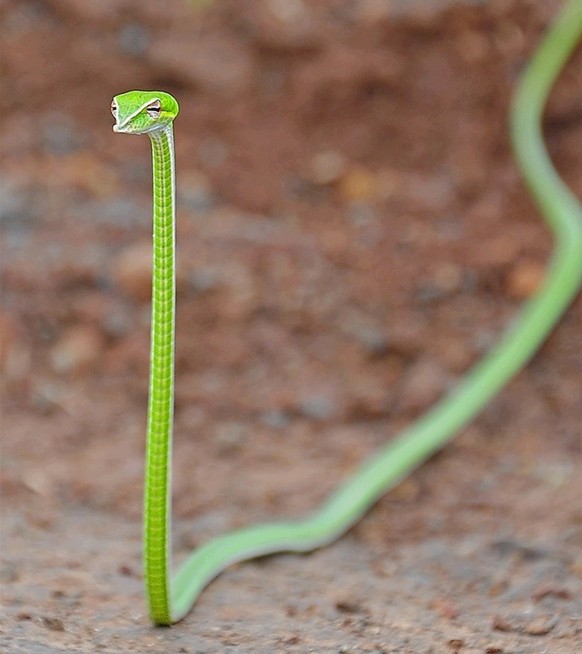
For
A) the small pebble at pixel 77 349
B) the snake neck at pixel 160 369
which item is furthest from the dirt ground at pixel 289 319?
the snake neck at pixel 160 369

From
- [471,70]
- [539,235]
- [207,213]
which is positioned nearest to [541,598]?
[539,235]

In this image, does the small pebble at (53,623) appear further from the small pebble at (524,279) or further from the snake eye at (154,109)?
the small pebble at (524,279)

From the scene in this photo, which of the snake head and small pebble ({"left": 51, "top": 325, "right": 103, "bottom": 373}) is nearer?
the snake head

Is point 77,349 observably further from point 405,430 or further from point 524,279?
point 524,279

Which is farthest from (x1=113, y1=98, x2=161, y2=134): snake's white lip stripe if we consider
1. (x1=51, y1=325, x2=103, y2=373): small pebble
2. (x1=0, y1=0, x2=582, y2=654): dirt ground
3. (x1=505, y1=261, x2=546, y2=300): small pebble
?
(x1=505, y1=261, x2=546, y2=300): small pebble

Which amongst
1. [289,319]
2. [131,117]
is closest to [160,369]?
[131,117]

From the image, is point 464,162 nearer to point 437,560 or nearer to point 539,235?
point 539,235

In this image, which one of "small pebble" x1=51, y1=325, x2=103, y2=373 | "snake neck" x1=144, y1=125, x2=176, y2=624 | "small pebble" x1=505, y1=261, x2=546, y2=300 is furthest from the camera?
"small pebble" x1=505, y1=261, x2=546, y2=300

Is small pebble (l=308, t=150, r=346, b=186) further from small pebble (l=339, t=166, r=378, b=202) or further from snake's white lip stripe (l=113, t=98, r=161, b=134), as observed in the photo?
snake's white lip stripe (l=113, t=98, r=161, b=134)
